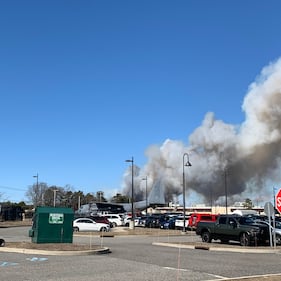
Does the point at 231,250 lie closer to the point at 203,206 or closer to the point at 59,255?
the point at 59,255

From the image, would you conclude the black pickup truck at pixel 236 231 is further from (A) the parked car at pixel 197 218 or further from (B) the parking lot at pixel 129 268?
(A) the parked car at pixel 197 218

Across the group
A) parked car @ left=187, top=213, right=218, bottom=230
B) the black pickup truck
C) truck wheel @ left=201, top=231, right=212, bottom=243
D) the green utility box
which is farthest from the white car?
the green utility box

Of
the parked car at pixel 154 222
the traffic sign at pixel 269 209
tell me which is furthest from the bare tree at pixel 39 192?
the traffic sign at pixel 269 209

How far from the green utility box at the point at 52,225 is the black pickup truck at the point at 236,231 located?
345 inches

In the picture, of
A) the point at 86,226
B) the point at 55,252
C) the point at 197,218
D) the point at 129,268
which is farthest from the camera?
→ the point at 197,218

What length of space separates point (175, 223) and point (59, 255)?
1388 inches

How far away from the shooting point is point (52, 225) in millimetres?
21984

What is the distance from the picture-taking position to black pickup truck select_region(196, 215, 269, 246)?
23922 millimetres

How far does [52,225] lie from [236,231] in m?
9.92

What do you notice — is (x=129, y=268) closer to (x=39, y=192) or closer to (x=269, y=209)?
(x=269, y=209)

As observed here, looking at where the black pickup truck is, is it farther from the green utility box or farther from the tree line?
the tree line

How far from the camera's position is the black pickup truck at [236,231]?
23922 millimetres

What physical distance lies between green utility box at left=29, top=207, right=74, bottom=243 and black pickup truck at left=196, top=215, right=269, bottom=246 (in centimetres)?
876

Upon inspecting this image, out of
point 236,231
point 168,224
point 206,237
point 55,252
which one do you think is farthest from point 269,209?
point 168,224
